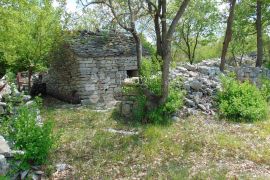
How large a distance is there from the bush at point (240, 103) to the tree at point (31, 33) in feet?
35.3

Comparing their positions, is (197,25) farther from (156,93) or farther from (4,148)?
(4,148)

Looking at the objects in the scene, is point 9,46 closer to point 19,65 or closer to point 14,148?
point 19,65

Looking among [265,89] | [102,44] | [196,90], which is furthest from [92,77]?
[265,89]

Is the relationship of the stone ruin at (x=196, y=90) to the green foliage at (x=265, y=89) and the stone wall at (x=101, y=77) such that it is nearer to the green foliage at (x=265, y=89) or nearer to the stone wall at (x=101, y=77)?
the green foliage at (x=265, y=89)

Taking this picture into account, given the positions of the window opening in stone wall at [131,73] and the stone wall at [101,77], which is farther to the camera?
the window opening in stone wall at [131,73]

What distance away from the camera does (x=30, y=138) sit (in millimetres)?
7047

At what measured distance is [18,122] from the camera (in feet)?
23.3

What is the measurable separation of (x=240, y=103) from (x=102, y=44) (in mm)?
10927

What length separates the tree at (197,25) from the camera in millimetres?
27141

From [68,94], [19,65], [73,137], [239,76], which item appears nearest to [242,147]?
[73,137]

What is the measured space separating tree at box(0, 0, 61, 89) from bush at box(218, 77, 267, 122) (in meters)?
10.8

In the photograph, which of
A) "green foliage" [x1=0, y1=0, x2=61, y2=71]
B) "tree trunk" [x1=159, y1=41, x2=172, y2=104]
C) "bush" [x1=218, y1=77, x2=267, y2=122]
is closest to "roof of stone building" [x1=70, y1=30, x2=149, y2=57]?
"green foliage" [x1=0, y1=0, x2=61, y2=71]

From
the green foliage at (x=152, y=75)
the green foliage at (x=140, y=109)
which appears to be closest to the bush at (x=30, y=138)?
the green foliage at (x=140, y=109)

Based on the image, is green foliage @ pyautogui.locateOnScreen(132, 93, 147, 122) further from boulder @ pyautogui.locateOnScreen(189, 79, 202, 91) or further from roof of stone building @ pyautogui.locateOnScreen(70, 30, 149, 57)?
roof of stone building @ pyautogui.locateOnScreen(70, 30, 149, 57)
